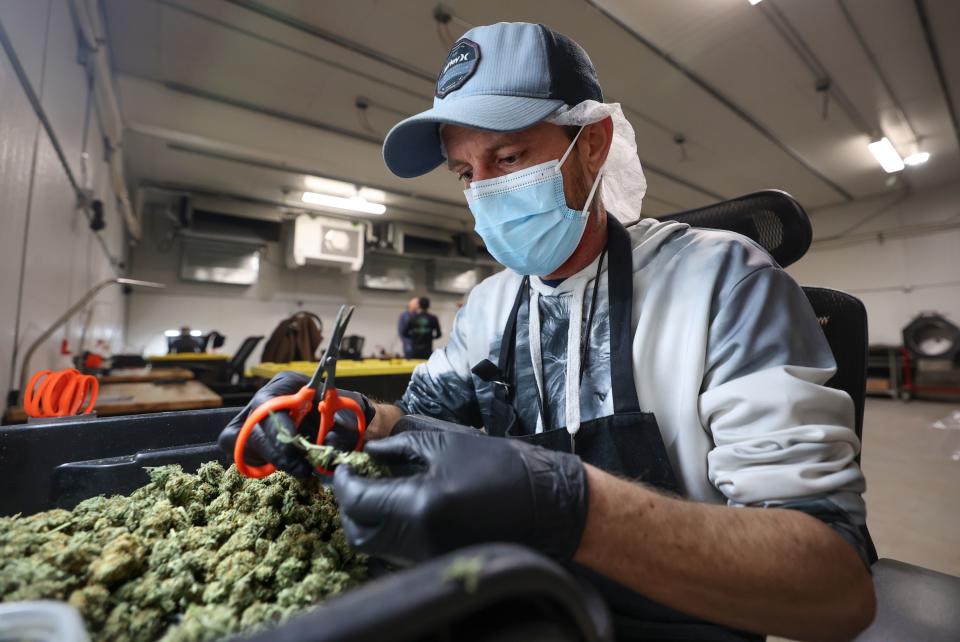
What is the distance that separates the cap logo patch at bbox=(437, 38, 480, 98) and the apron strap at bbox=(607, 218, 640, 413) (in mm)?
463

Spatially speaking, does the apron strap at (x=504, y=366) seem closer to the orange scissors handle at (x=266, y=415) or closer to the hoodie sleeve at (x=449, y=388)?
the hoodie sleeve at (x=449, y=388)

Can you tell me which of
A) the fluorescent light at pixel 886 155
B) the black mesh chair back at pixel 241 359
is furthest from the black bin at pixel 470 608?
the fluorescent light at pixel 886 155

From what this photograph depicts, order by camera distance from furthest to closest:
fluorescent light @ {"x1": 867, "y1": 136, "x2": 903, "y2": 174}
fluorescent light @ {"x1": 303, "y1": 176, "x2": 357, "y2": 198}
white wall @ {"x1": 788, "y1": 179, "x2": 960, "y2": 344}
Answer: white wall @ {"x1": 788, "y1": 179, "x2": 960, "y2": 344} → fluorescent light @ {"x1": 303, "y1": 176, "x2": 357, "y2": 198} → fluorescent light @ {"x1": 867, "y1": 136, "x2": 903, "y2": 174}

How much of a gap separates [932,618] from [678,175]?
6.18m

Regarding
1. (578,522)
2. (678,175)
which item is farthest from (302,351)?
(678,175)

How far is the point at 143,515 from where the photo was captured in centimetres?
61

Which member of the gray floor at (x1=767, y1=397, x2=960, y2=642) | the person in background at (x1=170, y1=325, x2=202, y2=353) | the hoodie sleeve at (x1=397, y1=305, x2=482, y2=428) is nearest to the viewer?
the hoodie sleeve at (x1=397, y1=305, x2=482, y2=428)

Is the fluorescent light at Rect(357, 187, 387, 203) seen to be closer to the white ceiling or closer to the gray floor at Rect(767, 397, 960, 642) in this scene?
the white ceiling

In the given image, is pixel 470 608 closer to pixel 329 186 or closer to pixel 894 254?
pixel 329 186

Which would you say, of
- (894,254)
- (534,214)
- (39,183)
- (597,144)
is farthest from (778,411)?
(894,254)

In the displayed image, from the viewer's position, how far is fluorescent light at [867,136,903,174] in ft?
15.9

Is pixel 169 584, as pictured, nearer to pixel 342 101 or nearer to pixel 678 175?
pixel 342 101

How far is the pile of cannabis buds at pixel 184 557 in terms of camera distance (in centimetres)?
→ 43

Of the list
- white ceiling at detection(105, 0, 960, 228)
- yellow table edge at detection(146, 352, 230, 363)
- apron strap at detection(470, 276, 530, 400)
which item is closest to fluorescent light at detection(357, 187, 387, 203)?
white ceiling at detection(105, 0, 960, 228)
